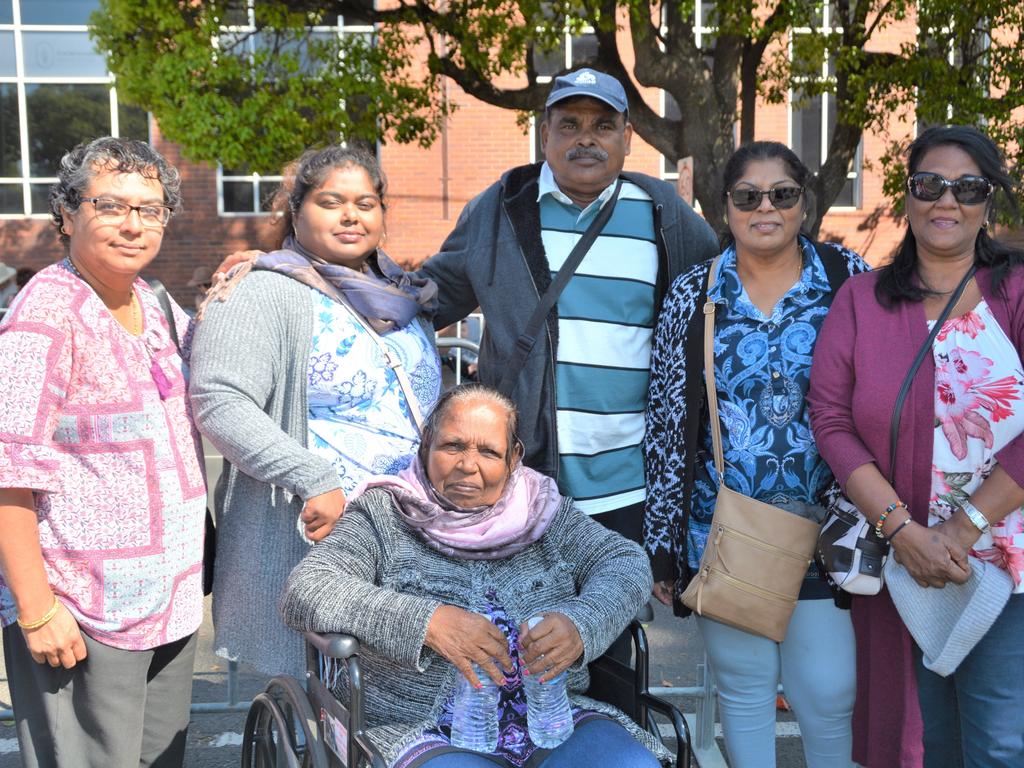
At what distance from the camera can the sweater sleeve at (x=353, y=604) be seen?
2.38 m

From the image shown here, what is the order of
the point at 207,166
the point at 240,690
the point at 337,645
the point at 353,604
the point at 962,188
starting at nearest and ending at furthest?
the point at 337,645 < the point at 353,604 < the point at 962,188 < the point at 240,690 < the point at 207,166

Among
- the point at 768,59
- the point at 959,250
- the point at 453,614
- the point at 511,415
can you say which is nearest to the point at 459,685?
the point at 453,614

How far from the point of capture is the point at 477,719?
7.98ft

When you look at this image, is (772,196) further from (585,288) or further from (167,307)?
(167,307)

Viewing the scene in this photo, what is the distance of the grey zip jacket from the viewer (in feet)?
10.1

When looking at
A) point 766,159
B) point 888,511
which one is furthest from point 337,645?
point 766,159

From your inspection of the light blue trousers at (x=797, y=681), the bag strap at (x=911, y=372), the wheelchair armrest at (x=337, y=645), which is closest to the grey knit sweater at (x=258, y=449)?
the wheelchair armrest at (x=337, y=645)

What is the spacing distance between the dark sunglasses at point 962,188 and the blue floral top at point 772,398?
0.40m

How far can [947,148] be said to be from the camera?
2662mm

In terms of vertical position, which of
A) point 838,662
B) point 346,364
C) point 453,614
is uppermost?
point 346,364

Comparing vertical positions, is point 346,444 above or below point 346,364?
below

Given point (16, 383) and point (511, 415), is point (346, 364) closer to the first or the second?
point (511, 415)

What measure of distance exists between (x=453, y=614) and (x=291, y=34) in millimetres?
10278

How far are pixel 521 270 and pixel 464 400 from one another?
25.6 inches
